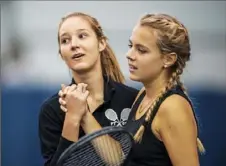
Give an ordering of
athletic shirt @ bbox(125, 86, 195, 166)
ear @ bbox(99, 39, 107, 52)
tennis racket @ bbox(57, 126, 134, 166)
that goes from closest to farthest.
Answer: tennis racket @ bbox(57, 126, 134, 166) < athletic shirt @ bbox(125, 86, 195, 166) < ear @ bbox(99, 39, 107, 52)

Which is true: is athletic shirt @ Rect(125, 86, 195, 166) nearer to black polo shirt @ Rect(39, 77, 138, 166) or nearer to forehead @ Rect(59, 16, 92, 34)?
black polo shirt @ Rect(39, 77, 138, 166)

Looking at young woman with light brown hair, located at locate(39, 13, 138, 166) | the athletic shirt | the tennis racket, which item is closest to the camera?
the tennis racket

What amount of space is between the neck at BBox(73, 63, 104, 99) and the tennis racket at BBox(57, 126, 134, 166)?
0.29m

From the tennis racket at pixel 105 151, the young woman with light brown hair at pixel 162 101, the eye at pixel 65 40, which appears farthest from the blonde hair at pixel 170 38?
the eye at pixel 65 40

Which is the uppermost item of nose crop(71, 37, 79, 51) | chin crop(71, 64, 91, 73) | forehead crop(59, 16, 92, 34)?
forehead crop(59, 16, 92, 34)

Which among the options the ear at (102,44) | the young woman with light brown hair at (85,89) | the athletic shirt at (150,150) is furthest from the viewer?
the ear at (102,44)

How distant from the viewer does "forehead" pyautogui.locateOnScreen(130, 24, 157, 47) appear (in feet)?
3.00

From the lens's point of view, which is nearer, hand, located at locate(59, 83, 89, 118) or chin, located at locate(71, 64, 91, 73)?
hand, located at locate(59, 83, 89, 118)

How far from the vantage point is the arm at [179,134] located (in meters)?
0.83

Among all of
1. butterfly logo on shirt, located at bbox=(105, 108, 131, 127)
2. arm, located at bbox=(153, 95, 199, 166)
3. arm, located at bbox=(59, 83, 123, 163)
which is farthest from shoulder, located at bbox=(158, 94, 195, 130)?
butterfly logo on shirt, located at bbox=(105, 108, 131, 127)

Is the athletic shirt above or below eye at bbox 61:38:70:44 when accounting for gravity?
below

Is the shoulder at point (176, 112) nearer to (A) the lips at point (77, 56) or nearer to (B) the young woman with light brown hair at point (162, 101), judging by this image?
(B) the young woman with light brown hair at point (162, 101)

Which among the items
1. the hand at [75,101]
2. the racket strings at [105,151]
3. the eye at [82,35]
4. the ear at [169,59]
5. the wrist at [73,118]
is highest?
the eye at [82,35]

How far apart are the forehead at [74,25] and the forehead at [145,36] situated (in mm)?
172
